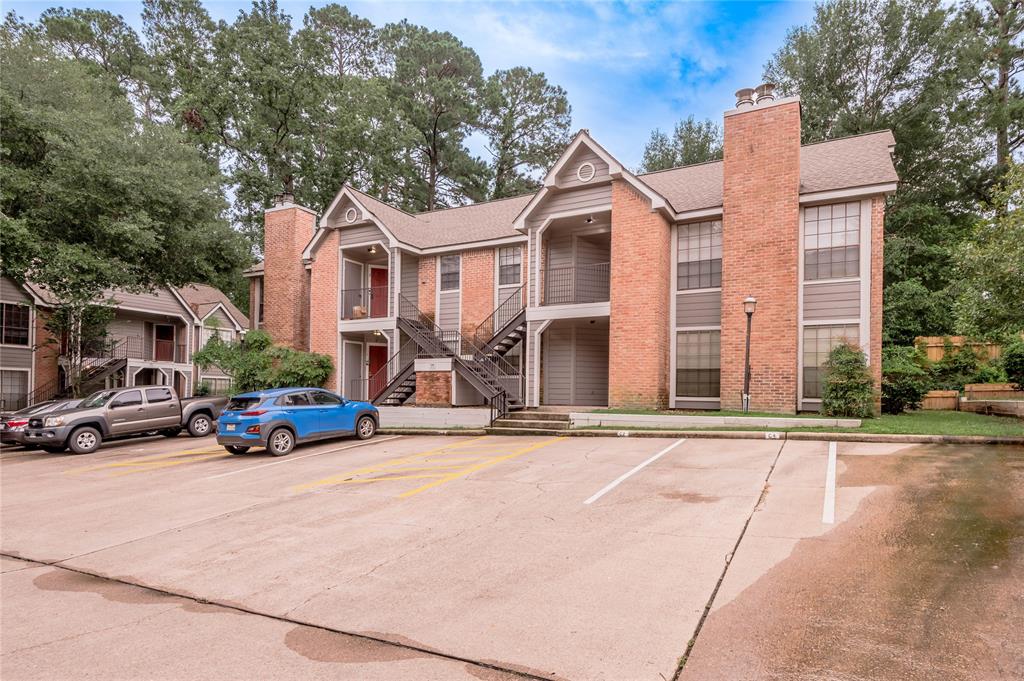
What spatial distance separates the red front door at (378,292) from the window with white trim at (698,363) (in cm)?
1164

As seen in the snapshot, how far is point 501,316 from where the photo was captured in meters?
19.4

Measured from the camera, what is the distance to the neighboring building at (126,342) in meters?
23.4

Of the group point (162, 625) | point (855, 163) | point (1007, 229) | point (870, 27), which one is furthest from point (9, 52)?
point (870, 27)

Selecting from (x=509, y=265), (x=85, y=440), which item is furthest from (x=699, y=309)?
(x=85, y=440)

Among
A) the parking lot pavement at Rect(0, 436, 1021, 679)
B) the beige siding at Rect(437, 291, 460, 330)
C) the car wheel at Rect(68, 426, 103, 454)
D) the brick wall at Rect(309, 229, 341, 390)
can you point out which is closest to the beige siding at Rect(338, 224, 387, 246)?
the brick wall at Rect(309, 229, 341, 390)

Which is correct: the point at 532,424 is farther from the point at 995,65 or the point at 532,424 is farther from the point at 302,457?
the point at 995,65

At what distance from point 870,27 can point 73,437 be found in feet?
128

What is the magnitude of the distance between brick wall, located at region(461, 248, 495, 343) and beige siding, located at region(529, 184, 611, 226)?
9.32 feet

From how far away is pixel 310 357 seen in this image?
20781 millimetres

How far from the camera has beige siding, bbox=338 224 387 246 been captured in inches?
827

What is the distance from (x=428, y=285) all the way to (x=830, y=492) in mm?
16479

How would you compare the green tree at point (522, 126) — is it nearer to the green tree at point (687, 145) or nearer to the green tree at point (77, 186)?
the green tree at point (687, 145)

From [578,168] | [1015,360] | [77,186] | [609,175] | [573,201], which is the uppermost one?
[578,168]

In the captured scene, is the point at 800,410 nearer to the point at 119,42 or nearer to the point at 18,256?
the point at 18,256
